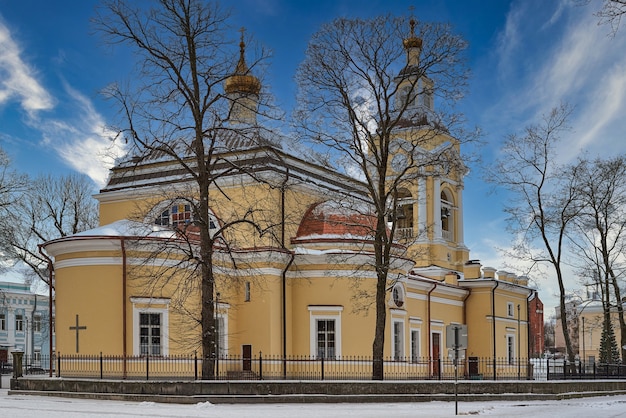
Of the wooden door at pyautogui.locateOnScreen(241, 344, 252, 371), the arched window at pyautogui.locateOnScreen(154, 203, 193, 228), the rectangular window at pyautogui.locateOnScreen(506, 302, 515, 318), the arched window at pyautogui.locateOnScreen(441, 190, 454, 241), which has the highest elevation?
the arched window at pyautogui.locateOnScreen(441, 190, 454, 241)

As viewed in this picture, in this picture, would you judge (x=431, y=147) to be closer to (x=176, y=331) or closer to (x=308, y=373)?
(x=308, y=373)

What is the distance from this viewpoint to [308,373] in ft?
93.7

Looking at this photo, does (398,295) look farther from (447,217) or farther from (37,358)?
(37,358)

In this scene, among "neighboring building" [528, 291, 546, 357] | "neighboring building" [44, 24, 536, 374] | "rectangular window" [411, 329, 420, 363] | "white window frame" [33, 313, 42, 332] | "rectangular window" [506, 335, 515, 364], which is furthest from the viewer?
"neighboring building" [528, 291, 546, 357]

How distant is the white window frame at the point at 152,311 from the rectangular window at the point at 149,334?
131 mm

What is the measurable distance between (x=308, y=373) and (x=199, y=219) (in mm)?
8603

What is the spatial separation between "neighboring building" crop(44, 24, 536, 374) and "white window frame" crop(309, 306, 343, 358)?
4 centimetres

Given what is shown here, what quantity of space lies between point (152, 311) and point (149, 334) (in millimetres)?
728

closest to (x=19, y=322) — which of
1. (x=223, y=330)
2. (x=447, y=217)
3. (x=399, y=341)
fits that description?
(x=447, y=217)

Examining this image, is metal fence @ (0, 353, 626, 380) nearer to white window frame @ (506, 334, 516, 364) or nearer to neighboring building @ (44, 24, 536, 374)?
neighboring building @ (44, 24, 536, 374)

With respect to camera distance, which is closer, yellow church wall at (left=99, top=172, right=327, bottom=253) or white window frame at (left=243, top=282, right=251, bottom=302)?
Result: white window frame at (left=243, top=282, right=251, bottom=302)

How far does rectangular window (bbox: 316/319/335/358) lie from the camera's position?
29203mm

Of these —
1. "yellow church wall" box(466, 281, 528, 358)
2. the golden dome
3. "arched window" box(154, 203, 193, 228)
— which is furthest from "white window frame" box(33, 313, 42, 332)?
the golden dome

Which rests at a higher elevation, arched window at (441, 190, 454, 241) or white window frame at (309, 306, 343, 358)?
arched window at (441, 190, 454, 241)
